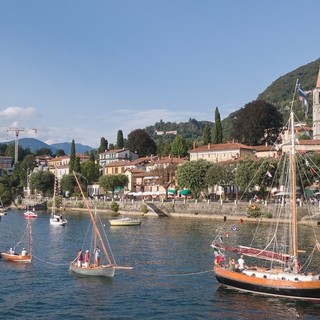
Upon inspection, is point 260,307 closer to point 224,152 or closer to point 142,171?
point 224,152

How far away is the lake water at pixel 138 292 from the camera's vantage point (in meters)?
33.2

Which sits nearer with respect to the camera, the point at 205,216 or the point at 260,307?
the point at 260,307

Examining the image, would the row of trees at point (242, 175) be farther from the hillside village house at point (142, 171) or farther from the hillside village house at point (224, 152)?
the hillside village house at point (142, 171)

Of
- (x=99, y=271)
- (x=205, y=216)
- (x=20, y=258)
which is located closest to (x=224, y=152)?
(x=205, y=216)

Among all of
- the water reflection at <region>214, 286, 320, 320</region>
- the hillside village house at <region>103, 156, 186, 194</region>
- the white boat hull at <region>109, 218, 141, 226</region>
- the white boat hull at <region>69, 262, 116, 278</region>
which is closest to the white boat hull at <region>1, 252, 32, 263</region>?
the white boat hull at <region>69, 262, 116, 278</region>

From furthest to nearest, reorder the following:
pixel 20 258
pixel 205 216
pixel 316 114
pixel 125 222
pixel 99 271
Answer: pixel 316 114 < pixel 205 216 < pixel 125 222 < pixel 20 258 < pixel 99 271

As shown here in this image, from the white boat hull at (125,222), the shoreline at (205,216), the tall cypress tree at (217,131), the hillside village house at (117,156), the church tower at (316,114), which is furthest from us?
the hillside village house at (117,156)

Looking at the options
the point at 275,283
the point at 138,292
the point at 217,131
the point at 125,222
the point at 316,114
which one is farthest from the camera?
the point at 217,131

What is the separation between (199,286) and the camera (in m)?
40.6

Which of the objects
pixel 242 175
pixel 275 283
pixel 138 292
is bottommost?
pixel 138 292

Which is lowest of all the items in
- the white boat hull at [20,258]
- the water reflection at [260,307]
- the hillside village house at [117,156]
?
the water reflection at [260,307]

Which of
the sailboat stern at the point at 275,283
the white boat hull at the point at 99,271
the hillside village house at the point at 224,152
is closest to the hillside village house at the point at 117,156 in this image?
the hillside village house at the point at 224,152

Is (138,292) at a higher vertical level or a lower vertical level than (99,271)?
lower

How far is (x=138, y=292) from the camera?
38375 millimetres
